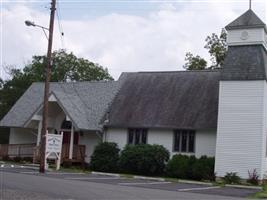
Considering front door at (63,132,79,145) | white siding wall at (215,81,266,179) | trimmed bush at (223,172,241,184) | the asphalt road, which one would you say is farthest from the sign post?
the asphalt road

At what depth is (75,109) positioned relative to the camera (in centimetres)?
3584

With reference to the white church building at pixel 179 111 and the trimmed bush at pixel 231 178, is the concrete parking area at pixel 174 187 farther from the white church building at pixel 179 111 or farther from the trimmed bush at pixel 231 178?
the white church building at pixel 179 111

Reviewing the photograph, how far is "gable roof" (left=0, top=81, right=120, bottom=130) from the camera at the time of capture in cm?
3541

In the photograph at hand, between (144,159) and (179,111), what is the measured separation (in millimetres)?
4091

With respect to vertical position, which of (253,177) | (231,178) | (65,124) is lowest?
(231,178)

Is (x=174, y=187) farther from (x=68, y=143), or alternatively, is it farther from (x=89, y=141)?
(x=68, y=143)

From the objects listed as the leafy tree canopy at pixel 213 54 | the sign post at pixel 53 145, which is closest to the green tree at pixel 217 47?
the leafy tree canopy at pixel 213 54

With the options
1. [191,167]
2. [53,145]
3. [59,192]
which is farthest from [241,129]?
[59,192]

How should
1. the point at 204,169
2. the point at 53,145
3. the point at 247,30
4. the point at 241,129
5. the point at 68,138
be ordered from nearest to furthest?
1. the point at 241,129
2. the point at 204,169
3. the point at 247,30
4. the point at 53,145
5. the point at 68,138

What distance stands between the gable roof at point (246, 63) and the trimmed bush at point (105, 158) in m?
8.97

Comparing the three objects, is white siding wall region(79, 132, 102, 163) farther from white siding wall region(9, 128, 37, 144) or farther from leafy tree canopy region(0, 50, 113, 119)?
leafy tree canopy region(0, 50, 113, 119)

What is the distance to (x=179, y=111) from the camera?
3391 centimetres

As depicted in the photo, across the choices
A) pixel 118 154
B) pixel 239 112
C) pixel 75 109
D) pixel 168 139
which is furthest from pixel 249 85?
pixel 75 109

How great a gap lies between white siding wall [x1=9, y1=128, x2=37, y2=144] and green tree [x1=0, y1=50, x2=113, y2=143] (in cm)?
940
